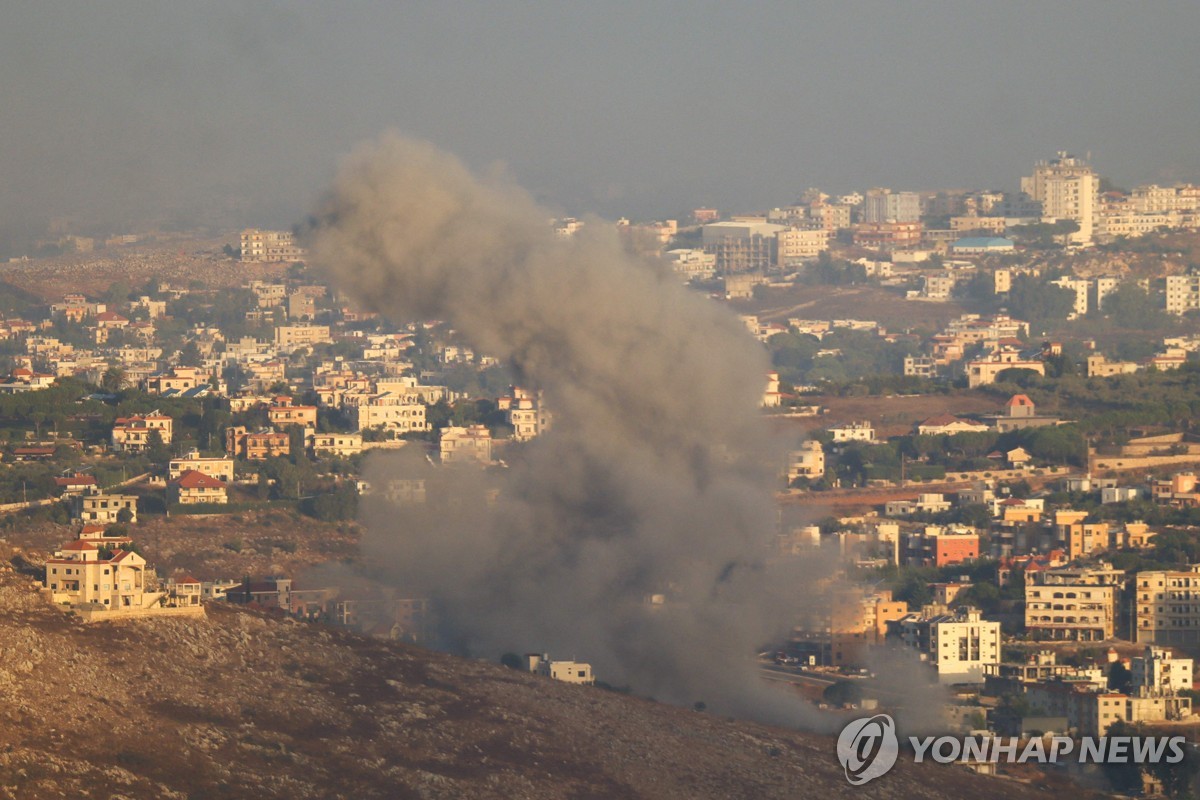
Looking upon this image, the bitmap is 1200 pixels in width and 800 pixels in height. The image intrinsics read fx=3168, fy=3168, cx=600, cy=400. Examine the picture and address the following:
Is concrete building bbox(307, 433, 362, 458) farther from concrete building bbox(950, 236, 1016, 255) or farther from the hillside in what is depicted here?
concrete building bbox(950, 236, 1016, 255)

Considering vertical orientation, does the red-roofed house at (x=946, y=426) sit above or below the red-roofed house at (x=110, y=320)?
below

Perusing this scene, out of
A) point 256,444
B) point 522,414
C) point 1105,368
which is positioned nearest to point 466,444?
point 522,414

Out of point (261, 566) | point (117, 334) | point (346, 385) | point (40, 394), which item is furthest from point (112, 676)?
point (117, 334)

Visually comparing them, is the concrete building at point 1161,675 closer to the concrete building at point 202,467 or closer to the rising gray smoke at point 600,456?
the rising gray smoke at point 600,456

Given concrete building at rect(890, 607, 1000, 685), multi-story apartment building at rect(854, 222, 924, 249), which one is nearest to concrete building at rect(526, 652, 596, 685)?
concrete building at rect(890, 607, 1000, 685)

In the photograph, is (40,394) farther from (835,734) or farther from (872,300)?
(872,300)

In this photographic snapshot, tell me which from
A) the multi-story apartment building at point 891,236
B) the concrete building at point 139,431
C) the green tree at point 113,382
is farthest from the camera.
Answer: the multi-story apartment building at point 891,236

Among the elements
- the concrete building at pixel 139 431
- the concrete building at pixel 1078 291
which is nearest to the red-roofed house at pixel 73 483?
the concrete building at pixel 139 431
